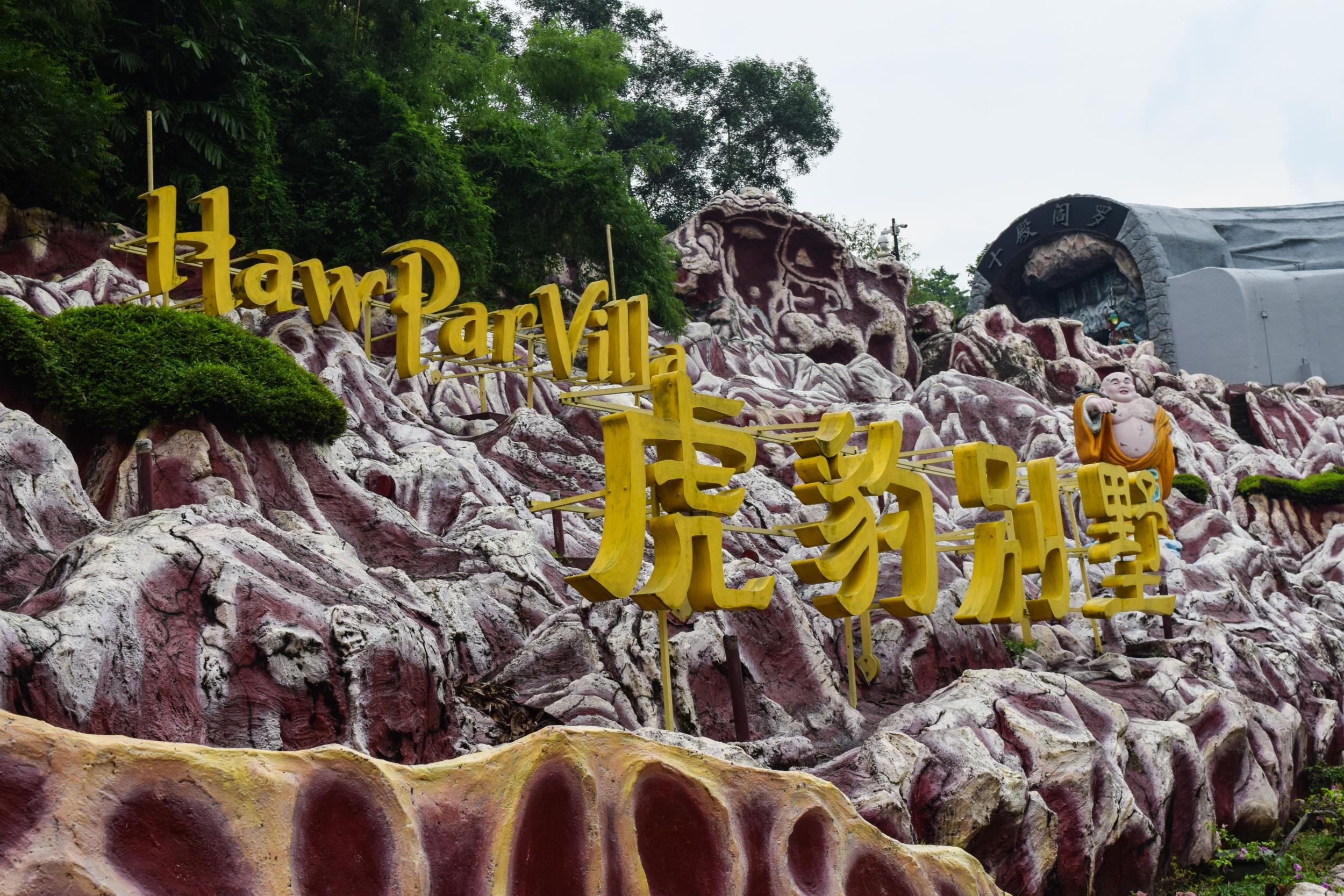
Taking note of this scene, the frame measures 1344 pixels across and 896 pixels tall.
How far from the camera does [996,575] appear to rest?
7844 mm

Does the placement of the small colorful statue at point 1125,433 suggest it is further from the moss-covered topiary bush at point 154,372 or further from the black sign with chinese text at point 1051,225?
the black sign with chinese text at point 1051,225

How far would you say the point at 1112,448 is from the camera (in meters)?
10.8

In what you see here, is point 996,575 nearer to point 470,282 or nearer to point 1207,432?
point 470,282

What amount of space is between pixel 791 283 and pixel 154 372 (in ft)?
49.8

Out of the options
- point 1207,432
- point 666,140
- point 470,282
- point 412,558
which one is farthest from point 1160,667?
point 666,140

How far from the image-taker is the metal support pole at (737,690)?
6468 millimetres

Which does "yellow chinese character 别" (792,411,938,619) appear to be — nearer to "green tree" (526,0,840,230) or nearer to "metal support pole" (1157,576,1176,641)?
"metal support pole" (1157,576,1176,641)

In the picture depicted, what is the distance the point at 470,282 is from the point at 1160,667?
972 centimetres

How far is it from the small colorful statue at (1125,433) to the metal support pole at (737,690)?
5.31 metres

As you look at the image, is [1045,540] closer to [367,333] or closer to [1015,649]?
[1015,649]

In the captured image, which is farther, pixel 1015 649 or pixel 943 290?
pixel 943 290

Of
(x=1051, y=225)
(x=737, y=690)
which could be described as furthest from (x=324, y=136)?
(x=1051, y=225)

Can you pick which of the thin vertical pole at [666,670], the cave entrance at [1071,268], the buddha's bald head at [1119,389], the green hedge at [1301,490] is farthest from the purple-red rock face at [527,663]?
the cave entrance at [1071,268]

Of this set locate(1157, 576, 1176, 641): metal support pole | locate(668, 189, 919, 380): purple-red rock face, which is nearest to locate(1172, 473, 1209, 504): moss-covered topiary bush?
locate(1157, 576, 1176, 641): metal support pole
